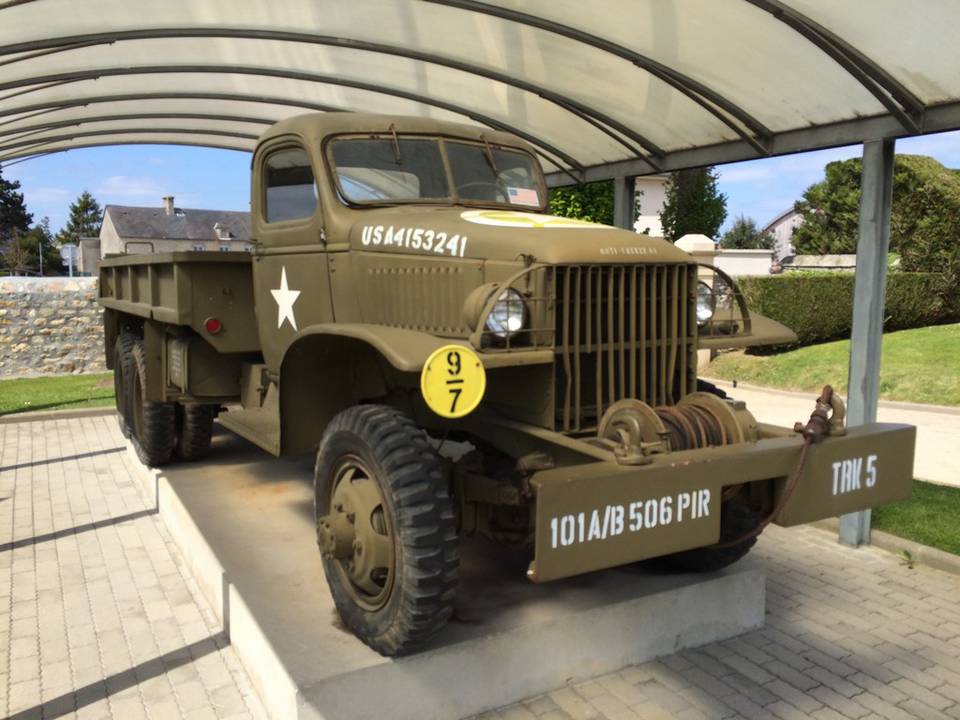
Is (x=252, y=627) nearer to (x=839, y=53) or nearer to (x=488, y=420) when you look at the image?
(x=488, y=420)

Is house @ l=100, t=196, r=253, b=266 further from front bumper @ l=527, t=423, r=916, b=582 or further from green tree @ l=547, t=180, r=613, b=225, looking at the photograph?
front bumper @ l=527, t=423, r=916, b=582

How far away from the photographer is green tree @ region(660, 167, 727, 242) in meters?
19.2

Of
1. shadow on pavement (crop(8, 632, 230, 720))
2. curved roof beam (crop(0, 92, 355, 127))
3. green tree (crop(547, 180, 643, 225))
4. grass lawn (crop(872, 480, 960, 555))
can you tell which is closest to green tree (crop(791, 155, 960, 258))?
green tree (crop(547, 180, 643, 225))

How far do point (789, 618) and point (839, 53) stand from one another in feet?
9.64

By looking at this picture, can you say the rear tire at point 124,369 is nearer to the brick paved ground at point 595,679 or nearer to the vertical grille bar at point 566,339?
the brick paved ground at point 595,679

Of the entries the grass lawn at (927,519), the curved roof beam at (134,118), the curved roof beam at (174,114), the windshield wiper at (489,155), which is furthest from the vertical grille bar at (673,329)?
the curved roof beam at (134,118)

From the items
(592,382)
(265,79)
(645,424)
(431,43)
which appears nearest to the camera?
(645,424)

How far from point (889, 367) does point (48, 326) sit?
13632 millimetres

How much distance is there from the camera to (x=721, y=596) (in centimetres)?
387

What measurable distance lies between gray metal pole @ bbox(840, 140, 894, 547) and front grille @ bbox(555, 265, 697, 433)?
6.72ft

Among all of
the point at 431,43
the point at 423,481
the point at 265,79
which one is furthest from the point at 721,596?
the point at 265,79

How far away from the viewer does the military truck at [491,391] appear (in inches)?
105

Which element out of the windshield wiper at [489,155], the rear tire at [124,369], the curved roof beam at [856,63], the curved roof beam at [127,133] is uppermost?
the curved roof beam at [127,133]

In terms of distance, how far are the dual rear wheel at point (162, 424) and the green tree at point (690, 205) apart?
1477cm
